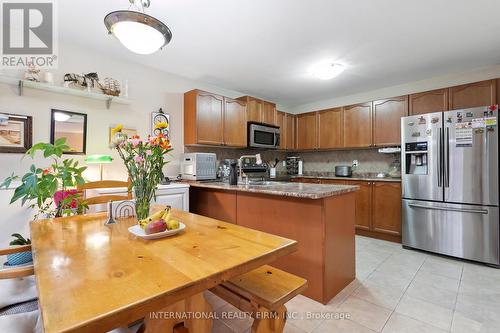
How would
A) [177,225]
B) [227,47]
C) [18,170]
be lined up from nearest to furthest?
1. [177,225]
2. [18,170]
3. [227,47]

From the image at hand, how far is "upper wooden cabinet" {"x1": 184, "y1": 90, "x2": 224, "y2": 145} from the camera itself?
3324 mm

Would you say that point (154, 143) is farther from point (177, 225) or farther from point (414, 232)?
point (414, 232)

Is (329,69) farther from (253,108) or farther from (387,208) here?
(387,208)

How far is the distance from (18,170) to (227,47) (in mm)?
2494

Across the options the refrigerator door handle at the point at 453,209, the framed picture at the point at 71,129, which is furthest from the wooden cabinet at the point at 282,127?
the framed picture at the point at 71,129

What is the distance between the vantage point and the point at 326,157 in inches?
188

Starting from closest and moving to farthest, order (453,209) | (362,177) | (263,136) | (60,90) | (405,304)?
(405,304) < (60,90) < (453,209) < (362,177) < (263,136)

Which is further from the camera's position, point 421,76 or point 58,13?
point 421,76

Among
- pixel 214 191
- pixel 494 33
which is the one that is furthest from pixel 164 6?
pixel 494 33

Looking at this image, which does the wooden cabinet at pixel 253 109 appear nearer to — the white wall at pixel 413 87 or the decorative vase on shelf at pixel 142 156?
the white wall at pixel 413 87

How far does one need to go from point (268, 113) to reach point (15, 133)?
340 centimetres

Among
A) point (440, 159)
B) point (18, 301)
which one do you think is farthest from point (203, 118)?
point (440, 159)

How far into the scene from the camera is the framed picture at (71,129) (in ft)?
8.07

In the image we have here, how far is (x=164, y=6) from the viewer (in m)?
1.95
